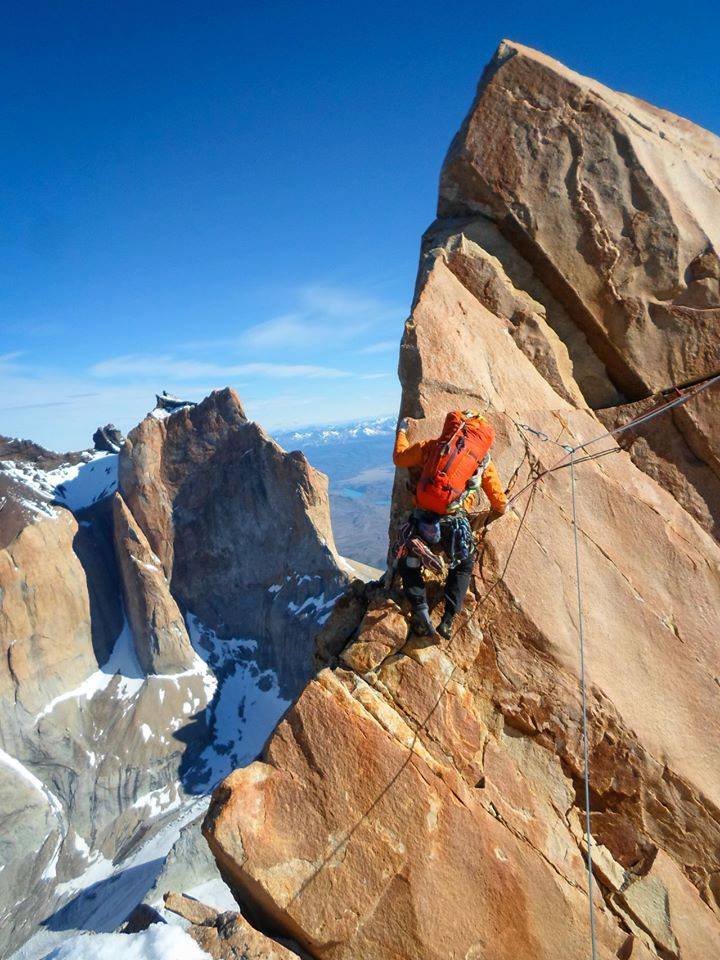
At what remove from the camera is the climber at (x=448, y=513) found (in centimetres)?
705

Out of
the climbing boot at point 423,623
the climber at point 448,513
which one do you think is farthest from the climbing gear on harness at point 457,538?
the climbing boot at point 423,623

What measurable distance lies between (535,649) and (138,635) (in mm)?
66235

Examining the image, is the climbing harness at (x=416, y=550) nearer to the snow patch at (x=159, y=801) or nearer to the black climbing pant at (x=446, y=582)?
the black climbing pant at (x=446, y=582)

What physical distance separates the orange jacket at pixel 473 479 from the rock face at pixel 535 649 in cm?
52

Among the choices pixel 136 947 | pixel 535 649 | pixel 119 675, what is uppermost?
pixel 535 649

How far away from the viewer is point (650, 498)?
30.6 ft

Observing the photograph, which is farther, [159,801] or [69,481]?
[69,481]

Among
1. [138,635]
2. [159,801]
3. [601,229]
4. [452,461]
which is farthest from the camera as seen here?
[138,635]

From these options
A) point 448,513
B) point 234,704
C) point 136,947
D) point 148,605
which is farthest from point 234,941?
point 234,704

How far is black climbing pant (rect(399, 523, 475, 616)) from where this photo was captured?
716 cm

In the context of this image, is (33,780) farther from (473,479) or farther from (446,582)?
(473,479)

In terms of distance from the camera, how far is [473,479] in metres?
7.38

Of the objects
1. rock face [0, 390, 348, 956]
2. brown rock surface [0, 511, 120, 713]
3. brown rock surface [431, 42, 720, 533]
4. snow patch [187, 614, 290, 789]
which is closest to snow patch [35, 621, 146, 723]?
rock face [0, 390, 348, 956]

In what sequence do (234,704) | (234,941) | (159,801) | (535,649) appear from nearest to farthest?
(234,941) → (535,649) → (159,801) → (234,704)
